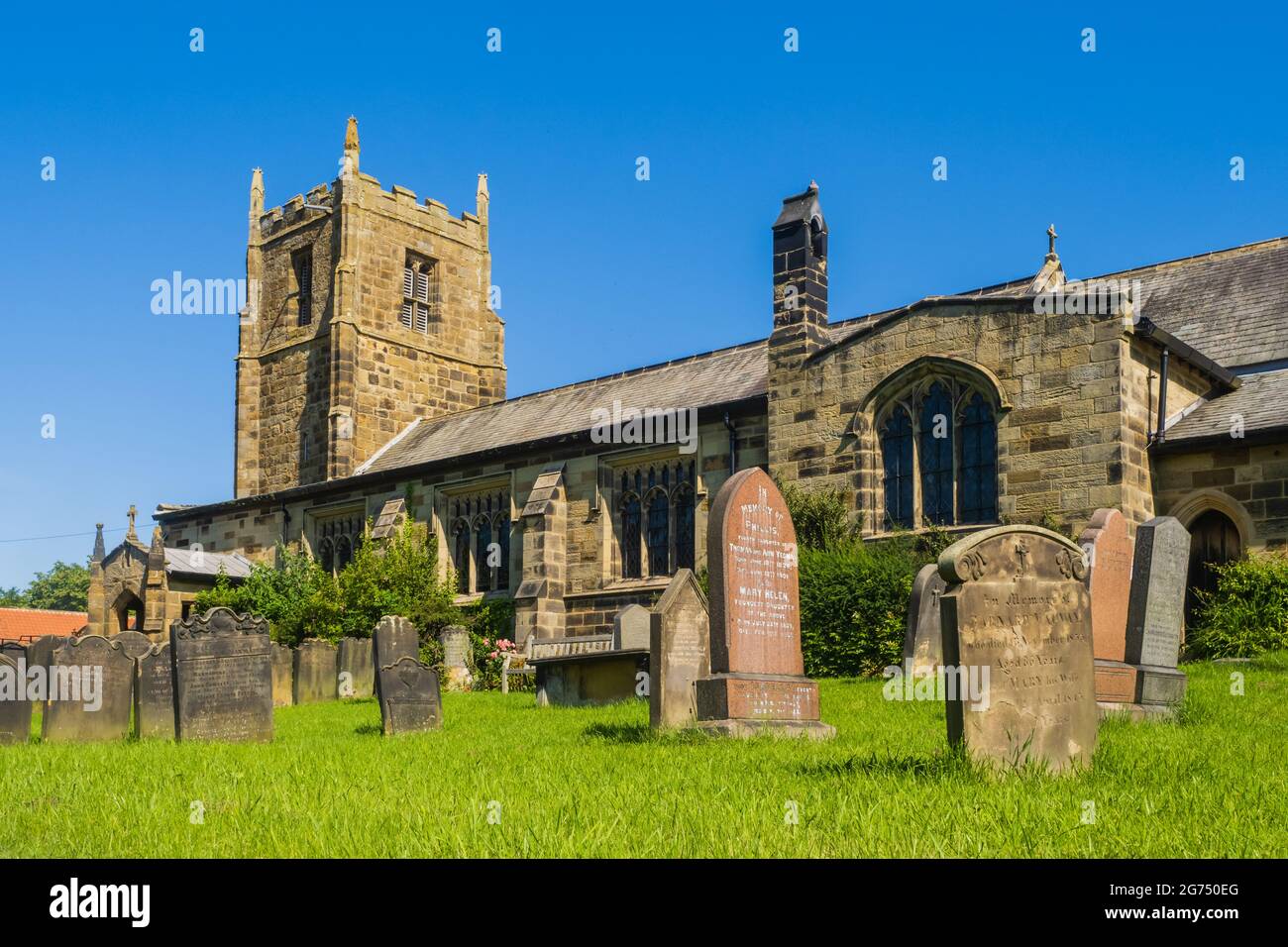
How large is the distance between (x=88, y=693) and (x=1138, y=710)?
1044 cm

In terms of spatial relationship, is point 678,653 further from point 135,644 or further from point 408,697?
point 135,644

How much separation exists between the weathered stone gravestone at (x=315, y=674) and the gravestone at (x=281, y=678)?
0.28 metres

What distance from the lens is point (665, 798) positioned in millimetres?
6469

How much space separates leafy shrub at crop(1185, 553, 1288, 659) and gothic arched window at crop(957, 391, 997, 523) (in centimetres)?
331

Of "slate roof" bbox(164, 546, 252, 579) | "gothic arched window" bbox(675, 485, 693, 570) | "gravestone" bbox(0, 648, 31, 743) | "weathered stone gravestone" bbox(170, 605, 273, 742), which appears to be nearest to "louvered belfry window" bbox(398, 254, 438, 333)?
"slate roof" bbox(164, 546, 252, 579)

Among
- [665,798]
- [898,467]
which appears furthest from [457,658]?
[665,798]

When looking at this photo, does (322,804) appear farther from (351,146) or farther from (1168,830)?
(351,146)

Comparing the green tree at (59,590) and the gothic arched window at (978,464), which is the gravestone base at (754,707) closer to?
the gothic arched window at (978,464)

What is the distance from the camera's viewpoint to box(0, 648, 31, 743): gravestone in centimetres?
1308

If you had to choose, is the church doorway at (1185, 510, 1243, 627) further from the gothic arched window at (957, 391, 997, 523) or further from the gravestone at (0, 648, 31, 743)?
the gravestone at (0, 648, 31, 743)

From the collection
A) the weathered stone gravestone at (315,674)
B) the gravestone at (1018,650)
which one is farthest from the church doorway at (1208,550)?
the weathered stone gravestone at (315,674)

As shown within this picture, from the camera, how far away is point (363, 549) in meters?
28.7

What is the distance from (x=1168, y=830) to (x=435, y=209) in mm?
35721
